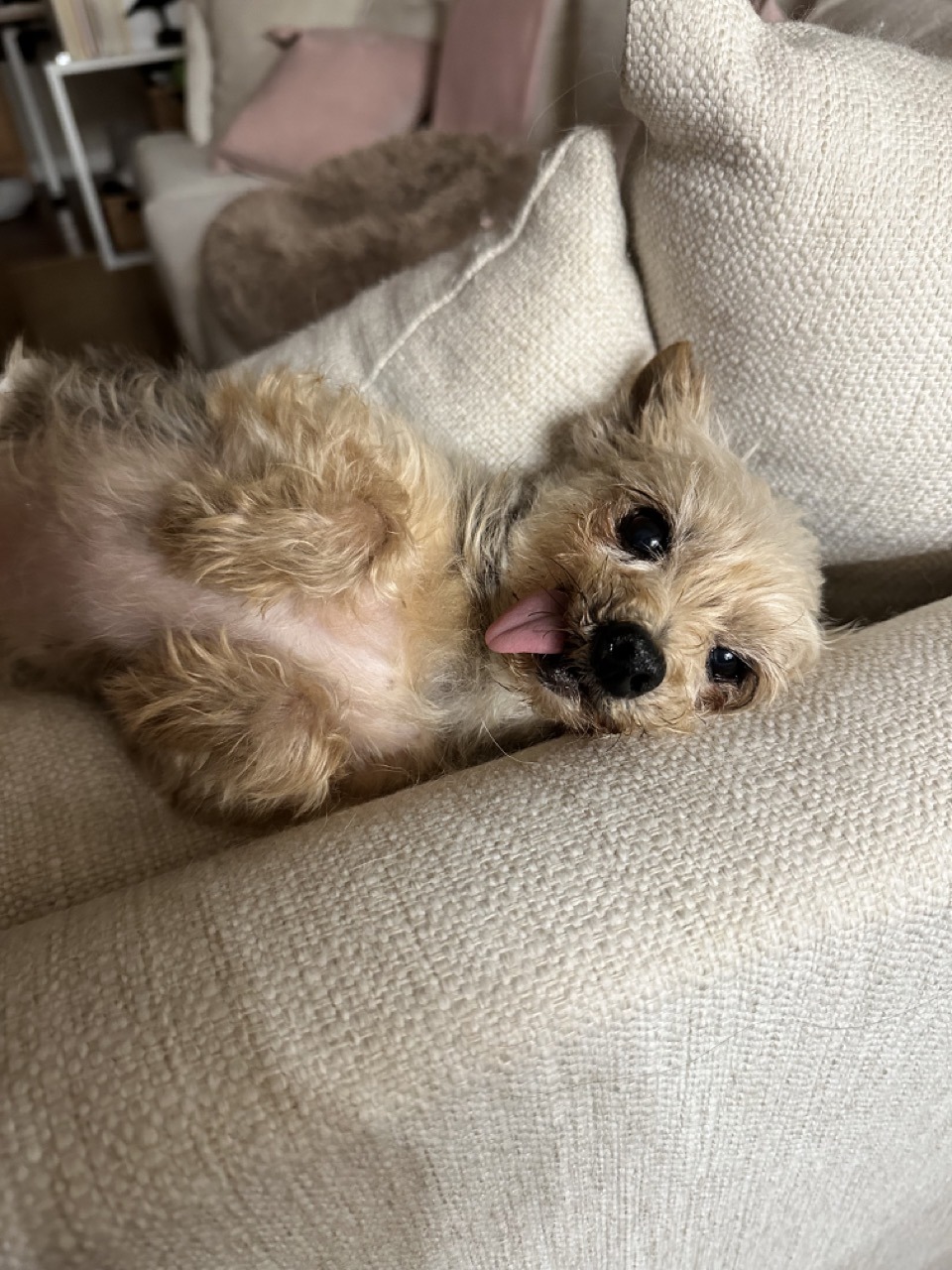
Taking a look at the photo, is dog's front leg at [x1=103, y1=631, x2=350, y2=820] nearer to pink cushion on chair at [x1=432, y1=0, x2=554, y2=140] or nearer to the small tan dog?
the small tan dog

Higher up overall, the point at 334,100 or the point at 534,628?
the point at 334,100

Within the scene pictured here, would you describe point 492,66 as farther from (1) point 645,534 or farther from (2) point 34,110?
(2) point 34,110

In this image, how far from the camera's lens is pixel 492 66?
7.94 feet

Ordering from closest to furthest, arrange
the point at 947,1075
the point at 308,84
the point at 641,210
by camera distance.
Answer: the point at 947,1075 < the point at 641,210 < the point at 308,84

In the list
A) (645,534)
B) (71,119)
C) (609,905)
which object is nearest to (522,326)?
(645,534)

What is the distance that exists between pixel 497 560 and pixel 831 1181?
879 mm

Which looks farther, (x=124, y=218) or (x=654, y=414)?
(x=124, y=218)

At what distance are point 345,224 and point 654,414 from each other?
131cm

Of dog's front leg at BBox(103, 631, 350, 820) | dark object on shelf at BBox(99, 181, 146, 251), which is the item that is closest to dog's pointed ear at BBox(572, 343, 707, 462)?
dog's front leg at BBox(103, 631, 350, 820)

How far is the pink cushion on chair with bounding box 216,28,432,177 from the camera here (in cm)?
268

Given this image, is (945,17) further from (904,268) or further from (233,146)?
(233,146)

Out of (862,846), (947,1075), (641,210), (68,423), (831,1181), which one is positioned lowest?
(831,1181)

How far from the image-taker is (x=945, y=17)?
1.28 meters

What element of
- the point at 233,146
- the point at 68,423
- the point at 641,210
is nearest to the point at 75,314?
the point at 233,146
